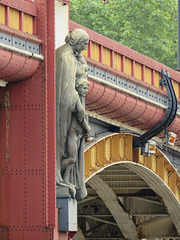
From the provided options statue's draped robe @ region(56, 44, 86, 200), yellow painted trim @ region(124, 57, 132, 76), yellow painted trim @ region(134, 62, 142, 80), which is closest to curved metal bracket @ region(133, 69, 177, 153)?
yellow painted trim @ region(134, 62, 142, 80)

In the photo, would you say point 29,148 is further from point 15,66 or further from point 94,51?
point 94,51

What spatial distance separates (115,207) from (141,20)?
110ft

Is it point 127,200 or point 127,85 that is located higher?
point 127,85

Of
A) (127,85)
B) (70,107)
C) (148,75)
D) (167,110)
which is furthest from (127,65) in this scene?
(70,107)

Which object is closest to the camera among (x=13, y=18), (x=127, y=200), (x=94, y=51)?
(x=13, y=18)

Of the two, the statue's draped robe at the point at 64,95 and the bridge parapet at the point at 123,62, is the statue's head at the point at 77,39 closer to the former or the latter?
the statue's draped robe at the point at 64,95

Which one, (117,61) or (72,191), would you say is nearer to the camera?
(72,191)

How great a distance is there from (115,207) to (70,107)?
1639cm

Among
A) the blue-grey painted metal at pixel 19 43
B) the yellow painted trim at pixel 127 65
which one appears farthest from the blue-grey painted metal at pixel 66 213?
the yellow painted trim at pixel 127 65

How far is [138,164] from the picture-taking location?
3331cm

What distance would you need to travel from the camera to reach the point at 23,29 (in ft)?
77.8

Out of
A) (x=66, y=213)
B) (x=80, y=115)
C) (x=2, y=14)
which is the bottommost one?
(x=66, y=213)

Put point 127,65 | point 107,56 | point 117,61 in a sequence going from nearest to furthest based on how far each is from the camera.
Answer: point 107,56 → point 117,61 → point 127,65

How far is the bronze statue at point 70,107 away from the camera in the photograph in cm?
2417
